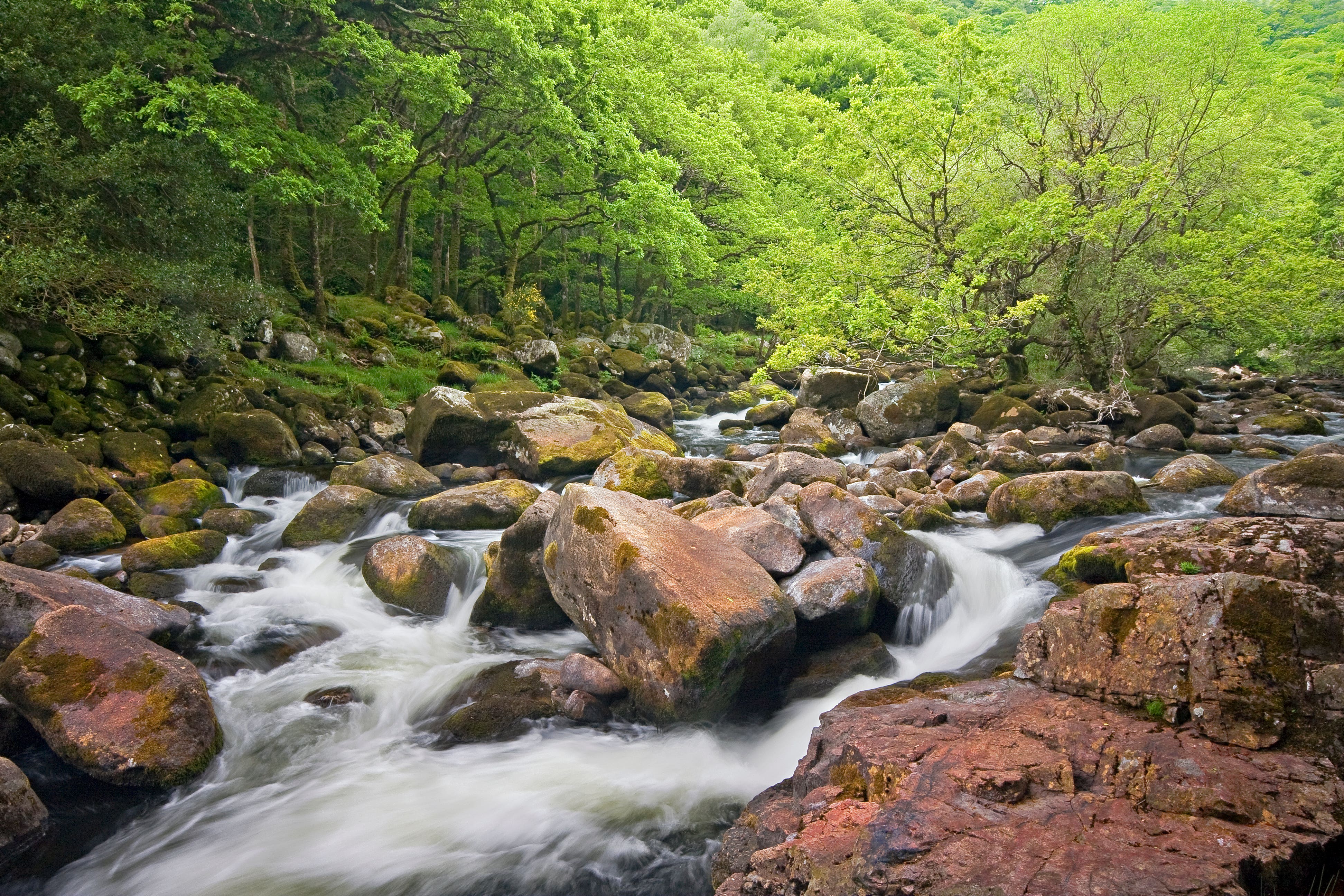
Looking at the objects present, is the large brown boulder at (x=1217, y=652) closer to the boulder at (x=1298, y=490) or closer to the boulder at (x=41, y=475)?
the boulder at (x=1298, y=490)

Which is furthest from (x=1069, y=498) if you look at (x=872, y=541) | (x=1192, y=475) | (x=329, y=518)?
(x=329, y=518)

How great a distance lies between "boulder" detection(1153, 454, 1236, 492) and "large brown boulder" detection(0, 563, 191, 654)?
13.0m

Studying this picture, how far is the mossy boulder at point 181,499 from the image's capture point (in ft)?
33.6

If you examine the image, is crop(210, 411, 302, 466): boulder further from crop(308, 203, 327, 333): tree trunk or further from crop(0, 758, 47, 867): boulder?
crop(0, 758, 47, 867): boulder

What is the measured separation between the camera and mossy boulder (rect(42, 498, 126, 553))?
28.5ft

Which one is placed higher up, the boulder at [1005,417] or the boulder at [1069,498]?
the boulder at [1069,498]

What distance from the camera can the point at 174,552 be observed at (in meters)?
8.77

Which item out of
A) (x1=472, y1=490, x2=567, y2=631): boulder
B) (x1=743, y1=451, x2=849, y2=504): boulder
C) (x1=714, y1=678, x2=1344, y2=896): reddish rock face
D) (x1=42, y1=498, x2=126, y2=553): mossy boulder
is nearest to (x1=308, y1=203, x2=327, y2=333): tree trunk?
(x1=42, y1=498, x2=126, y2=553): mossy boulder

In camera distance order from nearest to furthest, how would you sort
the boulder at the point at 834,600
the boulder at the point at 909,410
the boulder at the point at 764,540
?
the boulder at the point at 834,600 → the boulder at the point at 764,540 → the boulder at the point at 909,410

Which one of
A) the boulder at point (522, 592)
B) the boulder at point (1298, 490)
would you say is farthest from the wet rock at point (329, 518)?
the boulder at point (1298, 490)

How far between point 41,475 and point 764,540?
33.3 feet

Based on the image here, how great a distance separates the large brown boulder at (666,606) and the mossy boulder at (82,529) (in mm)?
7088

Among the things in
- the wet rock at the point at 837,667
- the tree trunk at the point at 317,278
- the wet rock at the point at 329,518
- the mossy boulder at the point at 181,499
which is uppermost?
the tree trunk at the point at 317,278

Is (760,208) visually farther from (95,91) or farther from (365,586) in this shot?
(365,586)
